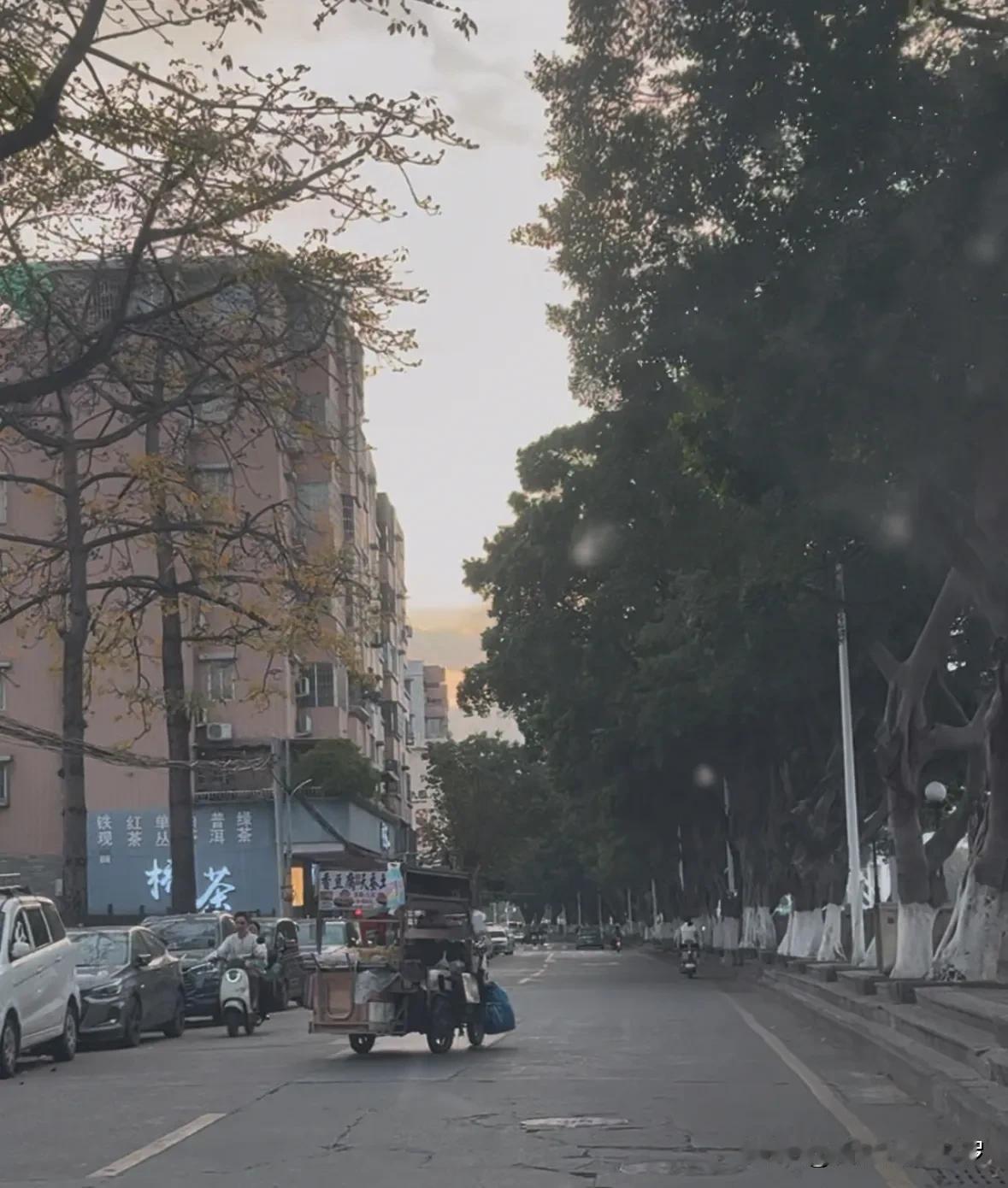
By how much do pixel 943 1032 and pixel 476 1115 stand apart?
5292 millimetres

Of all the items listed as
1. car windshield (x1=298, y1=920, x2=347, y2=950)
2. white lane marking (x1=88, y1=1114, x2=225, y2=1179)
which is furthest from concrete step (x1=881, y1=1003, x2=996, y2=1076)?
car windshield (x1=298, y1=920, x2=347, y2=950)

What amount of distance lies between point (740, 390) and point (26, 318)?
7.78 meters

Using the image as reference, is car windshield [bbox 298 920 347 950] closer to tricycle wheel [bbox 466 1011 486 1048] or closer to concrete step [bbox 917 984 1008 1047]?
tricycle wheel [bbox 466 1011 486 1048]

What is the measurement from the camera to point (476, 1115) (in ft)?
44.3

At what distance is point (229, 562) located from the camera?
26.4 meters

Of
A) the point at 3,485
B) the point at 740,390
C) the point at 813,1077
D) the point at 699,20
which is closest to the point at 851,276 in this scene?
the point at 740,390

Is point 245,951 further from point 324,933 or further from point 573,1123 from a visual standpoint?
point 573,1123

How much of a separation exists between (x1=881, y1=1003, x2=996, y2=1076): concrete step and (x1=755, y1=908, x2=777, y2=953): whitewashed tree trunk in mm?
28939

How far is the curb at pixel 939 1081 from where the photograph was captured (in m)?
11.5

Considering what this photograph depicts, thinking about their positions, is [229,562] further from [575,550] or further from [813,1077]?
[575,550]

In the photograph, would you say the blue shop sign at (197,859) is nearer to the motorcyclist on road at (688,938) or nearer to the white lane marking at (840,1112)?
the motorcyclist on road at (688,938)

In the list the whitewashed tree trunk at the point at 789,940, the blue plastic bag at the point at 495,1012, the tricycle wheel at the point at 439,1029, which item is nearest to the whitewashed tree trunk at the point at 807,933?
the whitewashed tree trunk at the point at 789,940

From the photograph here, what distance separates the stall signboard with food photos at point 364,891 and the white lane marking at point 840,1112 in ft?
14.1

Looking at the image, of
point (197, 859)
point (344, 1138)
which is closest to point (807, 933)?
point (197, 859)
